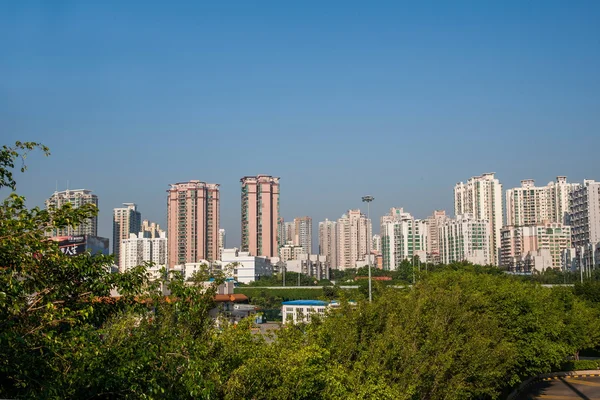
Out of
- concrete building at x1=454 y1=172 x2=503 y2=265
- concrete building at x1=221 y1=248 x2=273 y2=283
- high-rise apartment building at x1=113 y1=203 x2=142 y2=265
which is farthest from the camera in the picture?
high-rise apartment building at x1=113 y1=203 x2=142 y2=265

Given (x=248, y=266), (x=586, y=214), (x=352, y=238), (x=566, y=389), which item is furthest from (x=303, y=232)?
(x=566, y=389)

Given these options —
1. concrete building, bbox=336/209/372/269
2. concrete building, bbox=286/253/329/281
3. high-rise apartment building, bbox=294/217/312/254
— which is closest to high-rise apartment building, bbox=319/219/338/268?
concrete building, bbox=336/209/372/269

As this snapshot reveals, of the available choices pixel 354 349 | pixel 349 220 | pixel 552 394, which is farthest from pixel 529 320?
pixel 349 220

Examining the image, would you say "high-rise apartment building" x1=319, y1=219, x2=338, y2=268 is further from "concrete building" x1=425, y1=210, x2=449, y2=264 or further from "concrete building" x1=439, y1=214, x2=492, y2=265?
"concrete building" x1=439, y1=214, x2=492, y2=265

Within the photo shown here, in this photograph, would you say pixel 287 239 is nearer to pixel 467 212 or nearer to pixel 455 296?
pixel 467 212

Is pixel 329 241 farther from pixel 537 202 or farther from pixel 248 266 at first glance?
pixel 248 266

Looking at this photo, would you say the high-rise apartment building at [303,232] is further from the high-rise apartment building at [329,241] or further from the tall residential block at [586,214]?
the tall residential block at [586,214]

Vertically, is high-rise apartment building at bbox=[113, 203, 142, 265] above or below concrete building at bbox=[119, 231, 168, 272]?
above
